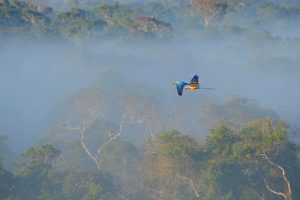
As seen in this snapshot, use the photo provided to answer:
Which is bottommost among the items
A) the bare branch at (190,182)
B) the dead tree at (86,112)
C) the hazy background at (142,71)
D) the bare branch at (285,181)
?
the hazy background at (142,71)

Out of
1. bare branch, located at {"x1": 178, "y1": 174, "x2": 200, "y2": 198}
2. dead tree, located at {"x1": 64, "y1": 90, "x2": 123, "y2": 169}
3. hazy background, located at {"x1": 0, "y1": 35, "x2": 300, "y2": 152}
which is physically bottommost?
hazy background, located at {"x1": 0, "y1": 35, "x2": 300, "y2": 152}

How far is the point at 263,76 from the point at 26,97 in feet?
75.9

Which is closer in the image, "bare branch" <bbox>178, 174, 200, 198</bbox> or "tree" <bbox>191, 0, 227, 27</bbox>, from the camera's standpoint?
"bare branch" <bbox>178, 174, 200, 198</bbox>

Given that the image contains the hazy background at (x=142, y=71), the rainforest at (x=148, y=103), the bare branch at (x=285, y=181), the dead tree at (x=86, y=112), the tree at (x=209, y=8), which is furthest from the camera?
the tree at (x=209, y=8)

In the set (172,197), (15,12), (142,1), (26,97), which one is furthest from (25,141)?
(142,1)

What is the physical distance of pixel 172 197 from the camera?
4153 cm

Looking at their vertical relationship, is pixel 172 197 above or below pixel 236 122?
above

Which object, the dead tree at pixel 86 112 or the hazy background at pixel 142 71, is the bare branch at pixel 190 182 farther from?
the hazy background at pixel 142 71

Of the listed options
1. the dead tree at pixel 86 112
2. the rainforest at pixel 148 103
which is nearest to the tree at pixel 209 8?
the rainforest at pixel 148 103

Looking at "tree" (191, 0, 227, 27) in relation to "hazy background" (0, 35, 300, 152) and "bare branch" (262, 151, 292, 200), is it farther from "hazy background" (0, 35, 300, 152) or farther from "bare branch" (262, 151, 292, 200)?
"bare branch" (262, 151, 292, 200)

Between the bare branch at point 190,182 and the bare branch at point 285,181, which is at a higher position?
the bare branch at point 285,181

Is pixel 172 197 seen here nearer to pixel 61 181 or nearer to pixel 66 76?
pixel 61 181

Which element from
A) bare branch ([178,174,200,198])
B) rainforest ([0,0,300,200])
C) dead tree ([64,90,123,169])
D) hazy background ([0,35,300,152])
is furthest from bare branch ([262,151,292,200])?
hazy background ([0,35,300,152])

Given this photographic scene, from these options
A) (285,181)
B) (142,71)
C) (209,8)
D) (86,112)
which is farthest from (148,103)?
(209,8)
